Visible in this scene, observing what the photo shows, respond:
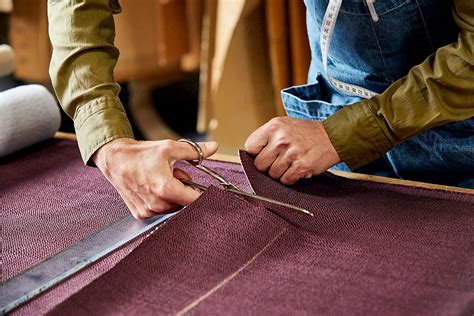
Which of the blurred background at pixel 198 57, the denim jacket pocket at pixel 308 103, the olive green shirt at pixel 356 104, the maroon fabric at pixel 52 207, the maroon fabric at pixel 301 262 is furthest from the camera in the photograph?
the blurred background at pixel 198 57

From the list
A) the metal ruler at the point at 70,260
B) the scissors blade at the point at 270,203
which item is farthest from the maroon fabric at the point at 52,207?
the scissors blade at the point at 270,203

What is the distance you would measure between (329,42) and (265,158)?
0.69 feet

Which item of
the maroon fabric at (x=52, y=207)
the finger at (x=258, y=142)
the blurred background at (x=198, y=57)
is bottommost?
the blurred background at (x=198, y=57)

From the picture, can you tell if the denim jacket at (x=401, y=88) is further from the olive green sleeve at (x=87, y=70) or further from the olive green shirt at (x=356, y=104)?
the olive green sleeve at (x=87, y=70)

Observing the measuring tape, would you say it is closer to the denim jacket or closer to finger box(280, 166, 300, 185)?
the denim jacket

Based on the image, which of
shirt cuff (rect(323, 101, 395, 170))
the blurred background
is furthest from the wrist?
the blurred background

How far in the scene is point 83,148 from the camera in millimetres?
901

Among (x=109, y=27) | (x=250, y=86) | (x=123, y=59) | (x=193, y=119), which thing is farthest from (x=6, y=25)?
(x=109, y=27)

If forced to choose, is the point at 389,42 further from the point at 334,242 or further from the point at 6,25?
the point at 6,25

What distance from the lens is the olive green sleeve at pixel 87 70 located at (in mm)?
890

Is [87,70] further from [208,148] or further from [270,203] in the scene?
[270,203]

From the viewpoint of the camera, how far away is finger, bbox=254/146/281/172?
875 millimetres

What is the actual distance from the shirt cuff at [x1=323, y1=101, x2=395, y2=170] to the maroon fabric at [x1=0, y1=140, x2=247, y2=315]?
13 cm

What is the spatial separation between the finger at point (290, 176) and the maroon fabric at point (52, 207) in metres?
0.07
